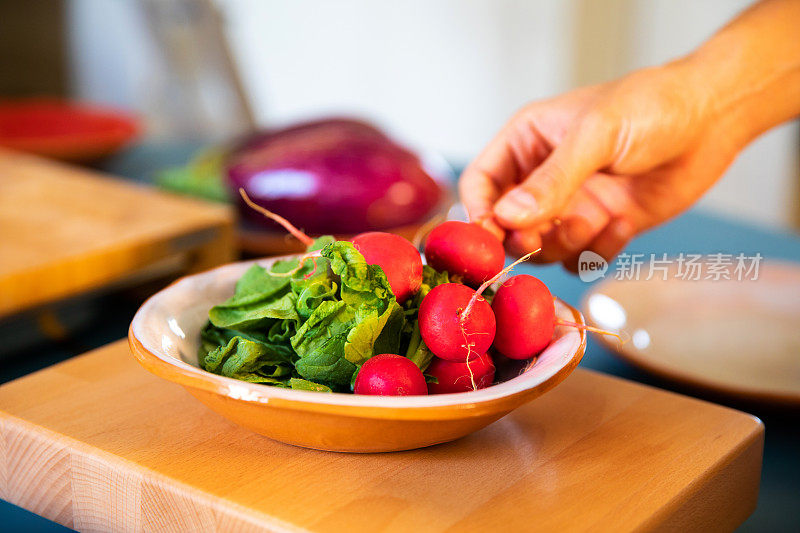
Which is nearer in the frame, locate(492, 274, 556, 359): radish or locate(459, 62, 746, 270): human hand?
locate(492, 274, 556, 359): radish

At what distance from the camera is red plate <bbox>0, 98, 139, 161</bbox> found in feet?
5.26

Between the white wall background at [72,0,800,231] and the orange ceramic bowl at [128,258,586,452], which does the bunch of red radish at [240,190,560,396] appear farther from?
the white wall background at [72,0,800,231]

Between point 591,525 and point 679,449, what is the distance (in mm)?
161

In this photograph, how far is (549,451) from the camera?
2.22 ft

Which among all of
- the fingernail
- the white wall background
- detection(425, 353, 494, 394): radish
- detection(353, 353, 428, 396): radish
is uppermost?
the fingernail

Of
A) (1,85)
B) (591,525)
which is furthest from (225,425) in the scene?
(1,85)

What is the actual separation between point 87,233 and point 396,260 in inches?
24.7

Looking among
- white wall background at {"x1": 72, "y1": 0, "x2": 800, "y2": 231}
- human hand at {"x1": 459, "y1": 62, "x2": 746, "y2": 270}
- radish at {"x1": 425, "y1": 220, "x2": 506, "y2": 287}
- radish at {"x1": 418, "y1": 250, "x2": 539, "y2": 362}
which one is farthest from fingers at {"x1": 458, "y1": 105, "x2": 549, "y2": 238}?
white wall background at {"x1": 72, "y1": 0, "x2": 800, "y2": 231}

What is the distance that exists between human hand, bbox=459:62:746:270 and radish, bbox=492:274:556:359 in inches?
7.9

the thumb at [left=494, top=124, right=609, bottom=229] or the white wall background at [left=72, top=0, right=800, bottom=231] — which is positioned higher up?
the thumb at [left=494, top=124, right=609, bottom=229]

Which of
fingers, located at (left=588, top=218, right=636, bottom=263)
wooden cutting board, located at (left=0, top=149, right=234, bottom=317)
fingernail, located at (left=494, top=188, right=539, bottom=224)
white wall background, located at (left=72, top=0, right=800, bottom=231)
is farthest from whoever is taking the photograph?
white wall background, located at (left=72, top=0, right=800, bottom=231)

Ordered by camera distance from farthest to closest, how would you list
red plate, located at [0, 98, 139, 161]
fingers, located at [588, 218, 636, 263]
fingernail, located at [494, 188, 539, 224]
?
1. red plate, located at [0, 98, 139, 161]
2. fingers, located at [588, 218, 636, 263]
3. fingernail, located at [494, 188, 539, 224]

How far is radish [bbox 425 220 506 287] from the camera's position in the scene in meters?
0.70

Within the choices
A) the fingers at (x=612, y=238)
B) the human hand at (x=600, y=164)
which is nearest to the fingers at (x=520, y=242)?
the human hand at (x=600, y=164)
